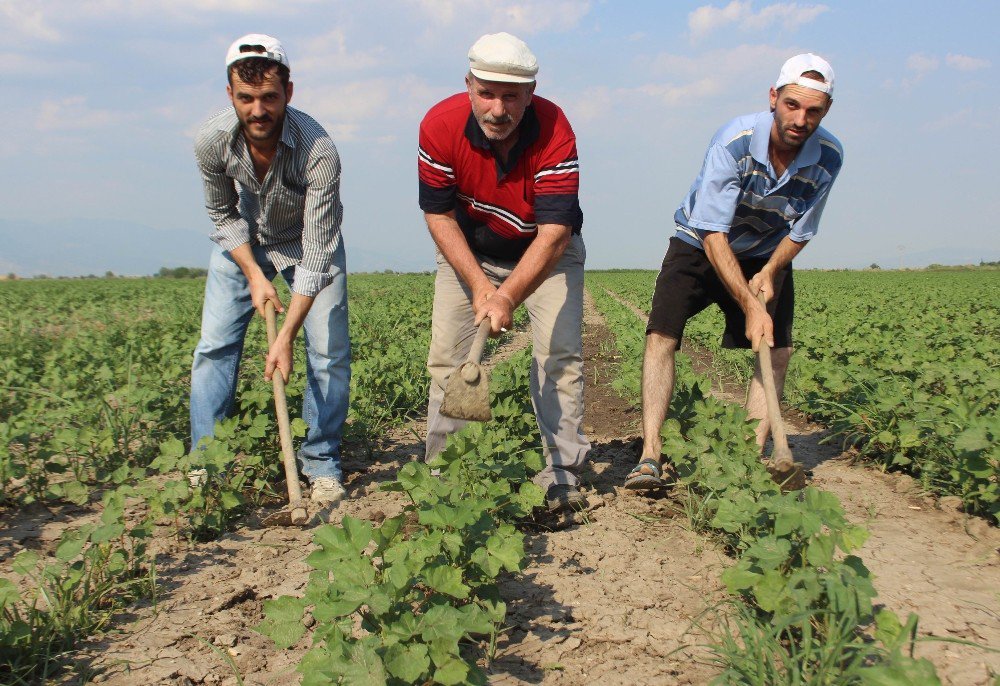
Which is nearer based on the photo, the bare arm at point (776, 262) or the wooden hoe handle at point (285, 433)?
the wooden hoe handle at point (285, 433)

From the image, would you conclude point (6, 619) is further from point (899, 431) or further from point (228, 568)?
point (899, 431)

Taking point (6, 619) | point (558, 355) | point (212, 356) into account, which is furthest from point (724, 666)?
point (212, 356)

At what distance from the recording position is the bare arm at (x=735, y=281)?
3566mm

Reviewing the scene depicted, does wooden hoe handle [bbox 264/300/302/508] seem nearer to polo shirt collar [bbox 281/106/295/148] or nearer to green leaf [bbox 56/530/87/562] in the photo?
polo shirt collar [bbox 281/106/295/148]

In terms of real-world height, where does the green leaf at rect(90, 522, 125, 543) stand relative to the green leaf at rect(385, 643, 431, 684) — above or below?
above

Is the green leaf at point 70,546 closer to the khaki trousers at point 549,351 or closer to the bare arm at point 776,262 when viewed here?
the khaki trousers at point 549,351

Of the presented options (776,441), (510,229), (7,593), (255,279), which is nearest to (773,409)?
(776,441)

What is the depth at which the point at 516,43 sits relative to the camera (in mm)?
2896

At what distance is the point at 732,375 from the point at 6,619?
21.1 feet

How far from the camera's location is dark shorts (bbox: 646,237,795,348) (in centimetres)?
400

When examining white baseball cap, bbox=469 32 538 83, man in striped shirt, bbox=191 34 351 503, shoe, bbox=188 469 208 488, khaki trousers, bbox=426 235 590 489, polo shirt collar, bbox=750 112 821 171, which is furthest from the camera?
polo shirt collar, bbox=750 112 821 171

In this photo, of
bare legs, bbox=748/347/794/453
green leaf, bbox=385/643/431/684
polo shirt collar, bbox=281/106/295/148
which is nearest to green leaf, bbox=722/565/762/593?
green leaf, bbox=385/643/431/684

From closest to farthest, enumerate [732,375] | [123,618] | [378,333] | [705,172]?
1. [123,618]
2. [705,172]
3. [732,375]
4. [378,333]

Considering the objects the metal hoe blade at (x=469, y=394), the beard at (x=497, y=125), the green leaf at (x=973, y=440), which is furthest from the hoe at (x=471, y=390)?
the green leaf at (x=973, y=440)
